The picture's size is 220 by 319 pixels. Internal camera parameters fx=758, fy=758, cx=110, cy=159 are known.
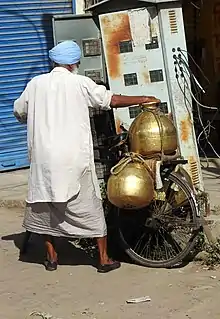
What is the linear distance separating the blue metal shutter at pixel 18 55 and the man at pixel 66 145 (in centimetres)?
445

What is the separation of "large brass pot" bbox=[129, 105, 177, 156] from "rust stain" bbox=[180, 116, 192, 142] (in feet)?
2.88

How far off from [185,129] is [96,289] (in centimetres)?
183

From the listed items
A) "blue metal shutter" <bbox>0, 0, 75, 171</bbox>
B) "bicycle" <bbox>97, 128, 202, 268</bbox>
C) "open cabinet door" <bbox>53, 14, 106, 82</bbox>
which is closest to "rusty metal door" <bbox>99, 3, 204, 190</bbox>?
"open cabinet door" <bbox>53, 14, 106, 82</bbox>

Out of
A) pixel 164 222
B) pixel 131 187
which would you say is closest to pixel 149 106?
pixel 131 187

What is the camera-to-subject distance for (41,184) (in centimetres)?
564

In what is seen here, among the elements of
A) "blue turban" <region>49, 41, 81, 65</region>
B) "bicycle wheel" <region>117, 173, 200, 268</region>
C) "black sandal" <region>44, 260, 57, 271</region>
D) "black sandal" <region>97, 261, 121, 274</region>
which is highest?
"blue turban" <region>49, 41, 81, 65</region>

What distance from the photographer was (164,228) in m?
5.86

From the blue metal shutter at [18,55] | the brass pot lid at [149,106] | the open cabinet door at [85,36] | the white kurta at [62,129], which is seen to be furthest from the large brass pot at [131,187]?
the blue metal shutter at [18,55]

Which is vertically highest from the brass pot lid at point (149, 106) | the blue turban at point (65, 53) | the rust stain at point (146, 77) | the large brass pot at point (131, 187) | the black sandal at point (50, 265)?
the blue turban at point (65, 53)

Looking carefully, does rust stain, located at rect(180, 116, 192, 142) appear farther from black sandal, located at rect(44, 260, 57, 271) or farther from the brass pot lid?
black sandal, located at rect(44, 260, 57, 271)

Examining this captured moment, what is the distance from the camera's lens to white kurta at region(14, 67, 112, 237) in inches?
219

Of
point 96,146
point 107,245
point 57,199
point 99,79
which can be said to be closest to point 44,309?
point 57,199

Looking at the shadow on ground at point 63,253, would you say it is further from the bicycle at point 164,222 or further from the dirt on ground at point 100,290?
the bicycle at point 164,222

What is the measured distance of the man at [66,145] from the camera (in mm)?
5559
